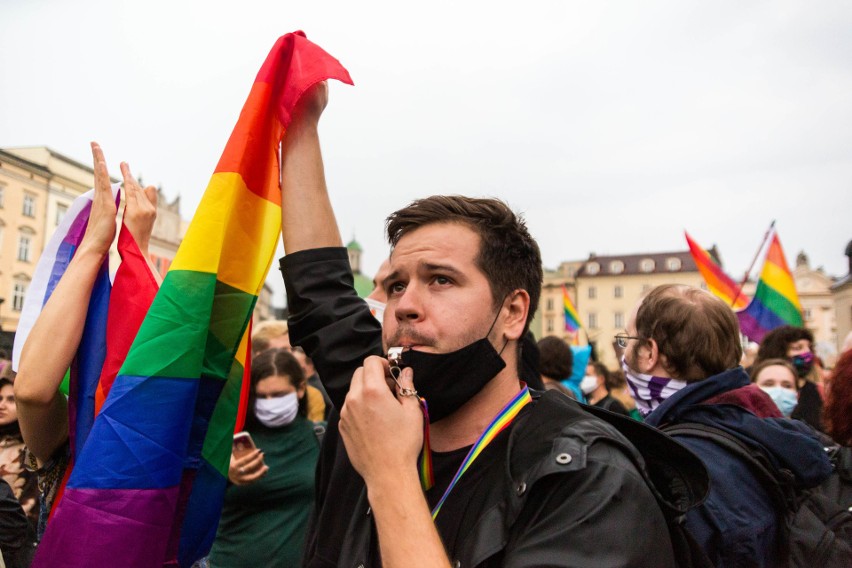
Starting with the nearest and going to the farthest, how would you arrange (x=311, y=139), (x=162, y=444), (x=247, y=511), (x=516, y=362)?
(x=162, y=444), (x=516, y=362), (x=311, y=139), (x=247, y=511)

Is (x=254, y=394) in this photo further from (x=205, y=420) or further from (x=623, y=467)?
(x=623, y=467)

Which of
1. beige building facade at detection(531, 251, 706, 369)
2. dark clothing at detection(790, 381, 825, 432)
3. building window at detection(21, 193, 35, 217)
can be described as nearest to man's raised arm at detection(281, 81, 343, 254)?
dark clothing at detection(790, 381, 825, 432)

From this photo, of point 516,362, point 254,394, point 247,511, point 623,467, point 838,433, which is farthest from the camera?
point 254,394

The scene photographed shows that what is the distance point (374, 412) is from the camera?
1694mm

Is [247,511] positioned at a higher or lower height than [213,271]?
lower

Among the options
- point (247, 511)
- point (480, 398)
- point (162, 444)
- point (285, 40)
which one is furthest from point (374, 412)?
point (247, 511)

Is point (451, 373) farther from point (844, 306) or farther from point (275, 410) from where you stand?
point (844, 306)

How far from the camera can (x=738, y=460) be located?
2549 mm

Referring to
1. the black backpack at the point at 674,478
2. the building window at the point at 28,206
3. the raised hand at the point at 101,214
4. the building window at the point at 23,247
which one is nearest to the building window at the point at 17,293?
the building window at the point at 23,247

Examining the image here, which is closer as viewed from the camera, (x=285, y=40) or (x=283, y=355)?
(x=285, y=40)

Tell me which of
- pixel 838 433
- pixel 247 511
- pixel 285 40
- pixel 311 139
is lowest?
pixel 247 511

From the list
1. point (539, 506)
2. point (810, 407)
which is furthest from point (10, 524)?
point (810, 407)

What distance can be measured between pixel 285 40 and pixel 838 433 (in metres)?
2.65

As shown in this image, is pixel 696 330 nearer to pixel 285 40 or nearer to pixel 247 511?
pixel 285 40
